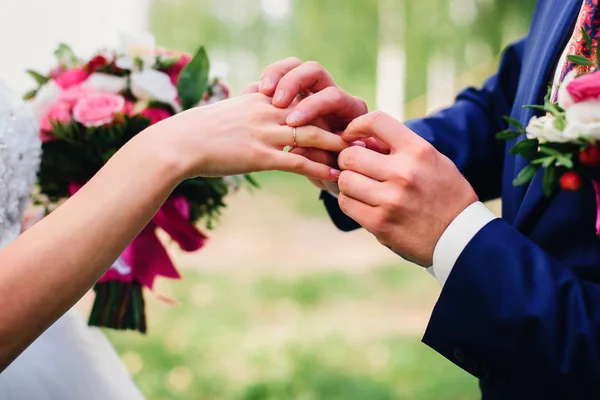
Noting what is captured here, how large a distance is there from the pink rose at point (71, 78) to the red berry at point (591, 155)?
1439 mm

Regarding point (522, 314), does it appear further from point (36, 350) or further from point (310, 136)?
point (36, 350)

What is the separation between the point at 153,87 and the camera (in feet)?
6.15

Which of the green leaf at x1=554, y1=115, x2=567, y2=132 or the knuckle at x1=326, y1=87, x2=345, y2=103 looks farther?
the knuckle at x1=326, y1=87, x2=345, y2=103

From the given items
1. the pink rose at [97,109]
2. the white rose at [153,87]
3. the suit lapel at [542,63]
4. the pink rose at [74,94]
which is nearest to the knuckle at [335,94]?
the suit lapel at [542,63]

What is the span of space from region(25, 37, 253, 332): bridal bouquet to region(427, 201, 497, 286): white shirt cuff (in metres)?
0.91

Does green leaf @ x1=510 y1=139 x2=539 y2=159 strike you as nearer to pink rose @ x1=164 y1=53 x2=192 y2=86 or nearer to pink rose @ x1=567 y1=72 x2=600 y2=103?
pink rose @ x1=567 y1=72 x2=600 y2=103

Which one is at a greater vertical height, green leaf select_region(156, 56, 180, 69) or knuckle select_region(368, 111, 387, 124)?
knuckle select_region(368, 111, 387, 124)

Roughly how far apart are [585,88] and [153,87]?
3.98ft

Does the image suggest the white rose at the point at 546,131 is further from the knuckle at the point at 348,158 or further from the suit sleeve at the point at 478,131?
the suit sleeve at the point at 478,131

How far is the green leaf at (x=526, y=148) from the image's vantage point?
1.13 m

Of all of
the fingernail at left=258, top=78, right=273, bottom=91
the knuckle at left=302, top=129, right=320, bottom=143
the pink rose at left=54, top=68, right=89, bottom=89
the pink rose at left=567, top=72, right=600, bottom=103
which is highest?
the pink rose at left=567, top=72, right=600, bottom=103

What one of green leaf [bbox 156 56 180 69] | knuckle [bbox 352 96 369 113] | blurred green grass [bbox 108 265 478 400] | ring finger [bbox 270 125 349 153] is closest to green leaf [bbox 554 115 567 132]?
ring finger [bbox 270 125 349 153]

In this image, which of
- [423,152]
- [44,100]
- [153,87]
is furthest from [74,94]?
[423,152]

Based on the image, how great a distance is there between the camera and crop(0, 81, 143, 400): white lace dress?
61.0 inches
